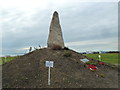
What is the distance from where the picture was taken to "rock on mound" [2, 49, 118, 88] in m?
9.31

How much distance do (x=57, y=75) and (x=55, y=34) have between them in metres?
4.94

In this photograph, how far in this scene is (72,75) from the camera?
10.2 meters

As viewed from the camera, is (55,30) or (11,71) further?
(55,30)

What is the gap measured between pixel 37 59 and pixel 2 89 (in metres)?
3.69

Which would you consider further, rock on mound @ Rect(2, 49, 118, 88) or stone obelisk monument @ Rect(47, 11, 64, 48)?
stone obelisk monument @ Rect(47, 11, 64, 48)

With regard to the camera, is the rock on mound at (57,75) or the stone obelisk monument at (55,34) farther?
the stone obelisk monument at (55,34)

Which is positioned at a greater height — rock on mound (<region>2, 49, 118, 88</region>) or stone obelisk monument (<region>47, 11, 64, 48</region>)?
stone obelisk monument (<region>47, 11, 64, 48</region>)

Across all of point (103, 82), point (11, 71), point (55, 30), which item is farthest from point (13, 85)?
point (55, 30)

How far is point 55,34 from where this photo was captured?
14148 millimetres

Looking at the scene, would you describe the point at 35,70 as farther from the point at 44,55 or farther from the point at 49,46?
the point at 49,46

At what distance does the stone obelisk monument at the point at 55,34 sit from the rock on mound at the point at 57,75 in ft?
4.67

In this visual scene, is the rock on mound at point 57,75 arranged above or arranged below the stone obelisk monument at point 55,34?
below

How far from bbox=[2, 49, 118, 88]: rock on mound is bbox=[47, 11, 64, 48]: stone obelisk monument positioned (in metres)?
1.42

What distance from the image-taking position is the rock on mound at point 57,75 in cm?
931
